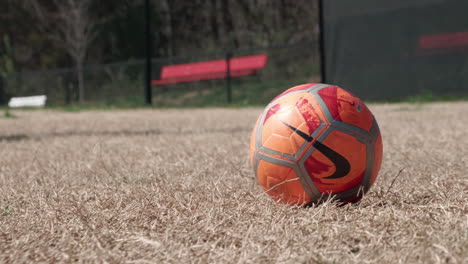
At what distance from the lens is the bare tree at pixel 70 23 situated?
25078 millimetres

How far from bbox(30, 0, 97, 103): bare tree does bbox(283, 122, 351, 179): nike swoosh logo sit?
2106 cm

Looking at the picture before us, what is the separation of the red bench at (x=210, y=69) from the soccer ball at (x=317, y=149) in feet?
49.5

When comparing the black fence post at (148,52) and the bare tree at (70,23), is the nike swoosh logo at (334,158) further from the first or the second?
the bare tree at (70,23)

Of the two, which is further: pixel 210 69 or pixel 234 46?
pixel 234 46

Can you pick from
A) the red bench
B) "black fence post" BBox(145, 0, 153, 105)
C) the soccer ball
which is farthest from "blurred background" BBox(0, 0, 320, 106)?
the soccer ball

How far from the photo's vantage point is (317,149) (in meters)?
2.40

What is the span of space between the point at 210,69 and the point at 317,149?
1668cm

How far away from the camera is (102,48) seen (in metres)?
Answer: 28.8

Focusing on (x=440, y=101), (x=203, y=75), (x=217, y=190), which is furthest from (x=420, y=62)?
(x=217, y=190)

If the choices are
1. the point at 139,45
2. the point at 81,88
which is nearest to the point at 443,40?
the point at 81,88

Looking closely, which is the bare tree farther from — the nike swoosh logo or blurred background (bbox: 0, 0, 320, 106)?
the nike swoosh logo

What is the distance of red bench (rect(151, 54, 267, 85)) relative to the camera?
1780cm

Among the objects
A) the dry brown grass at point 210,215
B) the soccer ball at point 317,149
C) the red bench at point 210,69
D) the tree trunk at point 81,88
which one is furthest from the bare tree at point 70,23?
the soccer ball at point 317,149

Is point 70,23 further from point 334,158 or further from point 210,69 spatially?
point 334,158
